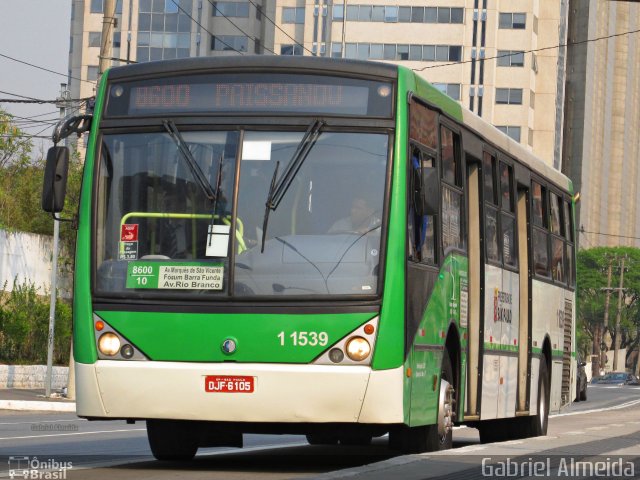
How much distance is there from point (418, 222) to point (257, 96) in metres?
1.64

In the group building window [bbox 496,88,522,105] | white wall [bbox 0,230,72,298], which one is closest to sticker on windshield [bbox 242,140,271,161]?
white wall [bbox 0,230,72,298]

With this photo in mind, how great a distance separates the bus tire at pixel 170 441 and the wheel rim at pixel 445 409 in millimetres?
2094

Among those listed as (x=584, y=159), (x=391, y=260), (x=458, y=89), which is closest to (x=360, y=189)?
(x=391, y=260)

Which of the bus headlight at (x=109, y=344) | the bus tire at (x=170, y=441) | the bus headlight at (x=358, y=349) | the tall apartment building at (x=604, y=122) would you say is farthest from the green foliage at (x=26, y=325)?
the tall apartment building at (x=604, y=122)

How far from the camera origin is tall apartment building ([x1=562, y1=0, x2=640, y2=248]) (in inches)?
5285

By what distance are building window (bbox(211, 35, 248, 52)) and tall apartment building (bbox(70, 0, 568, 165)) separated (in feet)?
0.23

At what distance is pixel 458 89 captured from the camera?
104 m

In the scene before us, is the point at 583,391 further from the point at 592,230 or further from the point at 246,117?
the point at 592,230

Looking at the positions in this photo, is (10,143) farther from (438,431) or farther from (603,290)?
(603,290)

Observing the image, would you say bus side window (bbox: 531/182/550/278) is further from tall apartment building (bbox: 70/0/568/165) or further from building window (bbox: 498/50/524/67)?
building window (bbox: 498/50/524/67)

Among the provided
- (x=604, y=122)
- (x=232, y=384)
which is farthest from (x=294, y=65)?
(x=604, y=122)

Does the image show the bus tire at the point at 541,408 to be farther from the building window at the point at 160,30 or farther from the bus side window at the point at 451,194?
the building window at the point at 160,30

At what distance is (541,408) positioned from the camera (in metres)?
18.6

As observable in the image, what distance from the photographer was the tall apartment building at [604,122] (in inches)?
5285
